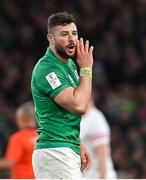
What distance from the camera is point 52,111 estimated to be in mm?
6258

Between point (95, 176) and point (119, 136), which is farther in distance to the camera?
point (119, 136)

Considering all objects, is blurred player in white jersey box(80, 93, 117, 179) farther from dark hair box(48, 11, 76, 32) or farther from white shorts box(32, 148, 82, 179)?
dark hair box(48, 11, 76, 32)

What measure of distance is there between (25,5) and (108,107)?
2.74 metres

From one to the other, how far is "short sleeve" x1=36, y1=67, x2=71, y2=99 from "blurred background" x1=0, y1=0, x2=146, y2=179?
7.44 m

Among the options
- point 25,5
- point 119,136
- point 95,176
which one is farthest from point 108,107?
point 95,176

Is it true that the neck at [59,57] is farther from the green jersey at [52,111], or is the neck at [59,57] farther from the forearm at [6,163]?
the forearm at [6,163]

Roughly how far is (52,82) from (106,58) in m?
9.34

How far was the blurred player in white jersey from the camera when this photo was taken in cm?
964

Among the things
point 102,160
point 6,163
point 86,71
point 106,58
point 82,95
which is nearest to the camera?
point 82,95

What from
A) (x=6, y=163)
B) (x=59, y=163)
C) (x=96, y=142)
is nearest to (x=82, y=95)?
(x=59, y=163)

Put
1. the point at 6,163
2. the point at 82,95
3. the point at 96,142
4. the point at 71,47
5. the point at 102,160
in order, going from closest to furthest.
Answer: the point at 82,95
the point at 71,47
the point at 6,163
the point at 102,160
the point at 96,142

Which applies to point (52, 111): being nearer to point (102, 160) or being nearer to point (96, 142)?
point (102, 160)

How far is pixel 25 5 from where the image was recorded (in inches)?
628

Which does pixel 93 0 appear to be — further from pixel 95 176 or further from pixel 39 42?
pixel 95 176
